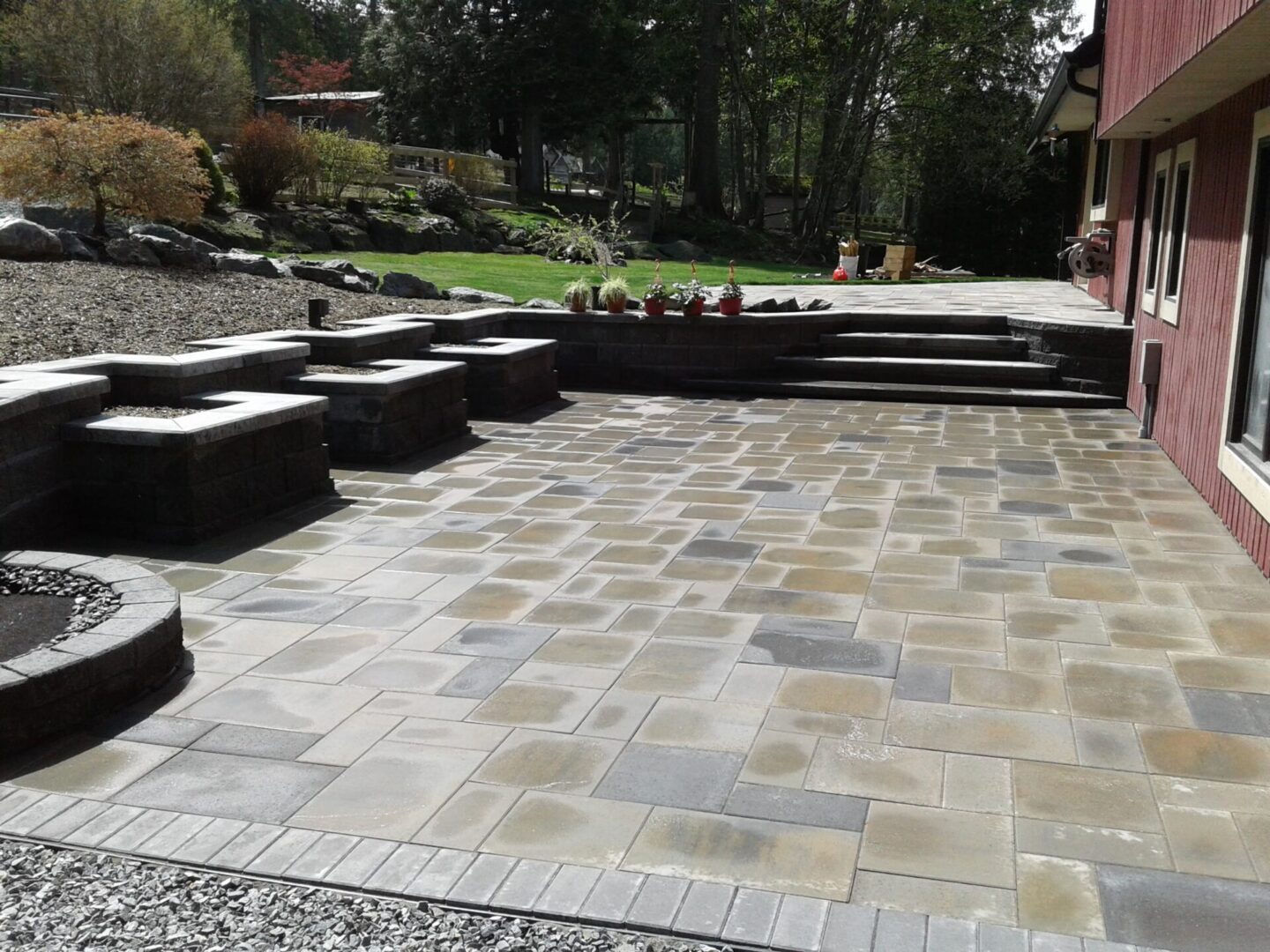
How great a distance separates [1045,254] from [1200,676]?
2402 cm

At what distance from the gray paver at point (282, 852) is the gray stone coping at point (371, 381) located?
4729 mm

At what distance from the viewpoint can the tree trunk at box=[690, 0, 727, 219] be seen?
2711 cm

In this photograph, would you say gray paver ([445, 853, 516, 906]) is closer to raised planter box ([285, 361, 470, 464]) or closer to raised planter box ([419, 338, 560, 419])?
raised planter box ([285, 361, 470, 464])

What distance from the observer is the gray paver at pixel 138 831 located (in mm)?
2938

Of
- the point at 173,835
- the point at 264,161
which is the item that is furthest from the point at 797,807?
the point at 264,161

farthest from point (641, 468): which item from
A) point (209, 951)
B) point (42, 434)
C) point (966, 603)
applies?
point (209, 951)

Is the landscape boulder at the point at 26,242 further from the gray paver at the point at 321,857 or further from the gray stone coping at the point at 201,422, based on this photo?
the gray paver at the point at 321,857

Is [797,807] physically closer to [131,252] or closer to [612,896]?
[612,896]

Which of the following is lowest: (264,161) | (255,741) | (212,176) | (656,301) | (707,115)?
(255,741)

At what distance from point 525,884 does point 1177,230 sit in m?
7.99

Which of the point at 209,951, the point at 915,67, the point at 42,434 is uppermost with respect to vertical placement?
the point at 915,67

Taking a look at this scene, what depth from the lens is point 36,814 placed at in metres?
3.09

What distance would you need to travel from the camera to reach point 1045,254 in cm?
2623

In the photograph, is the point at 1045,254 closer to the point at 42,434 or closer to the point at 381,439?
the point at 381,439
